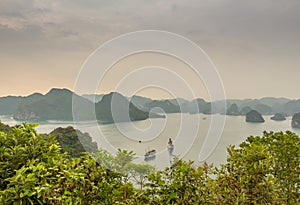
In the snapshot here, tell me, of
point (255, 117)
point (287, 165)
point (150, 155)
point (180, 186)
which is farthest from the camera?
point (255, 117)

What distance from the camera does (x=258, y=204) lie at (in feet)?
5.44

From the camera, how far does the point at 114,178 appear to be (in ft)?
5.85

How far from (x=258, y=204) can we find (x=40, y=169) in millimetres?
1261

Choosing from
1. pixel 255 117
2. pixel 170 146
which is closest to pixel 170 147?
pixel 170 146

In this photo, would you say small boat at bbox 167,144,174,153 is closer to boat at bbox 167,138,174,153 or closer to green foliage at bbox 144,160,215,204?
boat at bbox 167,138,174,153

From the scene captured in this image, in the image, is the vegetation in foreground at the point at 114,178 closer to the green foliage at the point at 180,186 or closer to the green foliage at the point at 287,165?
the green foliage at the point at 180,186

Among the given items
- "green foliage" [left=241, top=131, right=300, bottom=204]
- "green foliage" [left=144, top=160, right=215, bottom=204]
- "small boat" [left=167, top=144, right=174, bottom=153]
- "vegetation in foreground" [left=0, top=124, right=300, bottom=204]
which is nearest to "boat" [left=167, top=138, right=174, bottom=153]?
"small boat" [left=167, top=144, right=174, bottom=153]

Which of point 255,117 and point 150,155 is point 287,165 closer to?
point 150,155

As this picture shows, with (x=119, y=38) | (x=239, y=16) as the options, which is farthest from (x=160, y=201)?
(x=239, y=16)

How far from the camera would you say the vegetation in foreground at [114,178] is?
1.35 meters

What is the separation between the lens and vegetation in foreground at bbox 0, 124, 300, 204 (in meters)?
1.35

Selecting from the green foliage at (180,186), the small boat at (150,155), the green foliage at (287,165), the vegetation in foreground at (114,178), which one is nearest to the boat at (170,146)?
the small boat at (150,155)

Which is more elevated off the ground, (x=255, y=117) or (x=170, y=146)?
(x=255, y=117)

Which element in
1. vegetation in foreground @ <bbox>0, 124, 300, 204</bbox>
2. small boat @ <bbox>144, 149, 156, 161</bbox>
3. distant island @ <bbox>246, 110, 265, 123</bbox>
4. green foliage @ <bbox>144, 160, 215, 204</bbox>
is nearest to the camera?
vegetation in foreground @ <bbox>0, 124, 300, 204</bbox>
